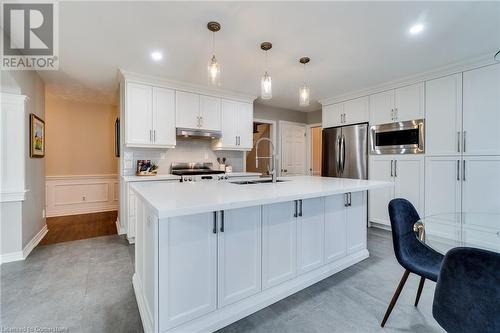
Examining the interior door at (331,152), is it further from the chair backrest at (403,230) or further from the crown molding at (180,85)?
the chair backrest at (403,230)

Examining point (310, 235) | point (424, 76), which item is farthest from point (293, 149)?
point (310, 235)

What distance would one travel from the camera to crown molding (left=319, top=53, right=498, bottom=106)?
2859 mm

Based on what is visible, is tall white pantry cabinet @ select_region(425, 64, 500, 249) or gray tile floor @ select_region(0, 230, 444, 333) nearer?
gray tile floor @ select_region(0, 230, 444, 333)

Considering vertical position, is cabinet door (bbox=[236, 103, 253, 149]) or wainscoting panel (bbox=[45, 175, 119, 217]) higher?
cabinet door (bbox=[236, 103, 253, 149])

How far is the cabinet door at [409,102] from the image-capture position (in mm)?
3434

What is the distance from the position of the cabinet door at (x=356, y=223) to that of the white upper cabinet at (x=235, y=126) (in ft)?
8.14

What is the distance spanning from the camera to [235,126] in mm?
4434

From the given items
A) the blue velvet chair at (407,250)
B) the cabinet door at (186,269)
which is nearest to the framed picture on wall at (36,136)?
the cabinet door at (186,269)

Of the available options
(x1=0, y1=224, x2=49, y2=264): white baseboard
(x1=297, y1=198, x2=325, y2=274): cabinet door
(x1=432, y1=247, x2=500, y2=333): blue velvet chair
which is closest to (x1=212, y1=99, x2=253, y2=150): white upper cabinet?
(x1=297, y1=198, x2=325, y2=274): cabinet door

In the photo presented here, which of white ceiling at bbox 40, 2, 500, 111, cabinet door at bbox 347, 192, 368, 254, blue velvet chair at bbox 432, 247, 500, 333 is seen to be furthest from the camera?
cabinet door at bbox 347, 192, 368, 254

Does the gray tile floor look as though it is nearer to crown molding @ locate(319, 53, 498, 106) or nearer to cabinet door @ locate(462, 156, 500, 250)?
cabinet door @ locate(462, 156, 500, 250)

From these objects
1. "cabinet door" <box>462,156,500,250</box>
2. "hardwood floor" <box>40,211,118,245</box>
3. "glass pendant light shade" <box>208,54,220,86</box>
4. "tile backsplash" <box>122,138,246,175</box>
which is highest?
"glass pendant light shade" <box>208,54,220,86</box>

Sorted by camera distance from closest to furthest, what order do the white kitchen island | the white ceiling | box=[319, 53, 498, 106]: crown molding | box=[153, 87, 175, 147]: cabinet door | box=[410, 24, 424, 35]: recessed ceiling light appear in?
the white kitchen island
the white ceiling
box=[410, 24, 424, 35]: recessed ceiling light
box=[319, 53, 498, 106]: crown molding
box=[153, 87, 175, 147]: cabinet door

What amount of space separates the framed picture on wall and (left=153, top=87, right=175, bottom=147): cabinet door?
1487mm
